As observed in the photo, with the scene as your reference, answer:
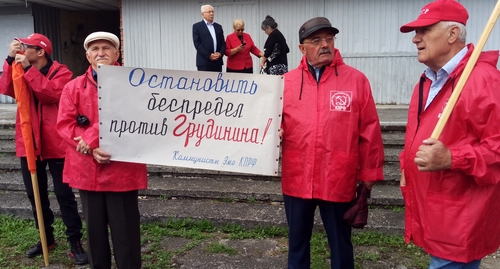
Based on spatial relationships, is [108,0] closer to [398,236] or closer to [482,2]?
[482,2]

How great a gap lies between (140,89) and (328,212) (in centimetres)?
149

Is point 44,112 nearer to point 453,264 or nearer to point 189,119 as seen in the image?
point 189,119

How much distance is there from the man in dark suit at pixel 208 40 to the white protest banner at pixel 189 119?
165 inches

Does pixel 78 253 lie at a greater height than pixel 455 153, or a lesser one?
lesser

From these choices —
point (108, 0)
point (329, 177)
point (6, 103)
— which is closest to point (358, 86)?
point (329, 177)

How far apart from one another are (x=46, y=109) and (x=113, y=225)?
1333 mm

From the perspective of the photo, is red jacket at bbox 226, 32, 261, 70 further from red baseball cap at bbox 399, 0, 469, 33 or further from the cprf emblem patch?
red baseball cap at bbox 399, 0, 469, 33

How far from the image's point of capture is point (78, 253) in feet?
12.2

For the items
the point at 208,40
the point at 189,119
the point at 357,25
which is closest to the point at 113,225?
the point at 189,119

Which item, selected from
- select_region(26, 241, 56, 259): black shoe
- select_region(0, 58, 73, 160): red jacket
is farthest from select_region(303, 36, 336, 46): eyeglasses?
select_region(26, 241, 56, 259): black shoe

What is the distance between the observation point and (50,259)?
12.5 feet

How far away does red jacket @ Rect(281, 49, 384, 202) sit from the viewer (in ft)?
8.66

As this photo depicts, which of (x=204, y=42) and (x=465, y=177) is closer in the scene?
(x=465, y=177)

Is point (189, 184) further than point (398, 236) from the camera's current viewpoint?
Yes
